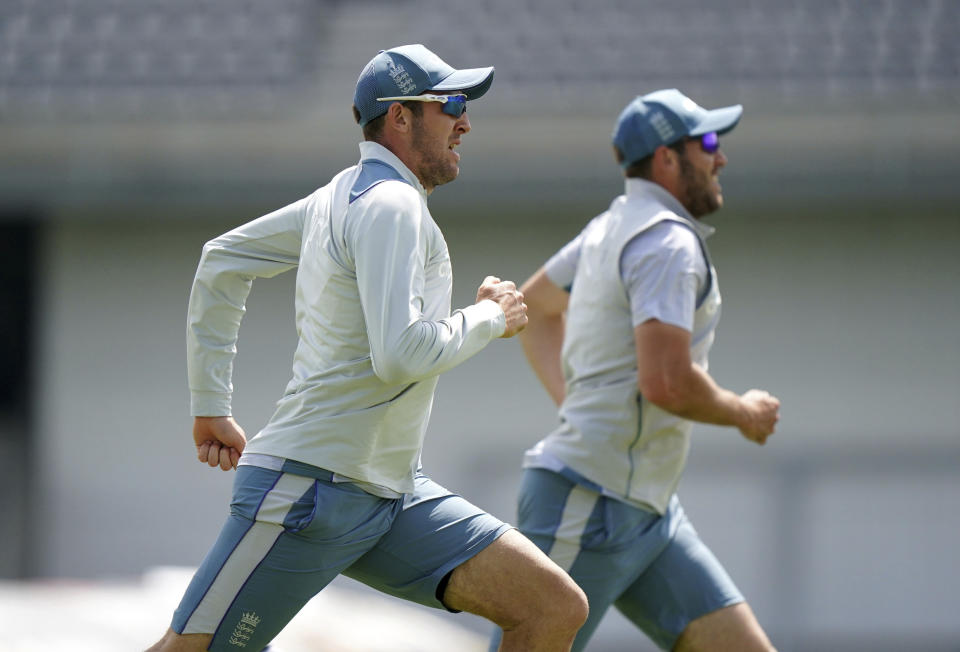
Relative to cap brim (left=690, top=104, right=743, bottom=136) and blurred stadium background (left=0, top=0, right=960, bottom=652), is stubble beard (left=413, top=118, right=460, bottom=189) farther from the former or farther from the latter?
blurred stadium background (left=0, top=0, right=960, bottom=652)

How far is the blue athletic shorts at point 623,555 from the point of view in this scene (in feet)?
13.7

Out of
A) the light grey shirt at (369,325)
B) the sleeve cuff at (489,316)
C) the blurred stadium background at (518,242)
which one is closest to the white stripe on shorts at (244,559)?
the light grey shirt at (369,325)

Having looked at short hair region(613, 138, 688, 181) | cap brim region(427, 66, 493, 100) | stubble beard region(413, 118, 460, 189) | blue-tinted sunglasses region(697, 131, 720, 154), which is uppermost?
cap brim region(427, 66, 493, 100)

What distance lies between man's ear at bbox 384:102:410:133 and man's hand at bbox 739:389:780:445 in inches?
54.6

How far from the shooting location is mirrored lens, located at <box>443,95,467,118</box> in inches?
136

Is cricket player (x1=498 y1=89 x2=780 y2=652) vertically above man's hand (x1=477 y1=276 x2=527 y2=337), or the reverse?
man's hand (x1=477 y1=276 x2=527 y2=337)

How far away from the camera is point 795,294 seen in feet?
29.0

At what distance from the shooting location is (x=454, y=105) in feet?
11.4

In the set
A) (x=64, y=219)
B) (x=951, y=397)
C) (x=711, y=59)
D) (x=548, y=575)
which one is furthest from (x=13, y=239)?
(x=548, y=575)

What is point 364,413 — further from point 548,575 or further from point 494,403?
point 494,403

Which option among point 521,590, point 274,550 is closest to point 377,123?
point 274,550

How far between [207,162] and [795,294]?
3703 millimetres

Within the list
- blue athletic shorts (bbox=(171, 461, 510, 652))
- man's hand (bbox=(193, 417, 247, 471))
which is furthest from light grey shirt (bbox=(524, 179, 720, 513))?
man's hand (bbox=(193, 417, 247, 471))

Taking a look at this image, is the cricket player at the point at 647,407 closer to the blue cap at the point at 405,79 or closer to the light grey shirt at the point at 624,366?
the light grey shirt at the point at 624,366
